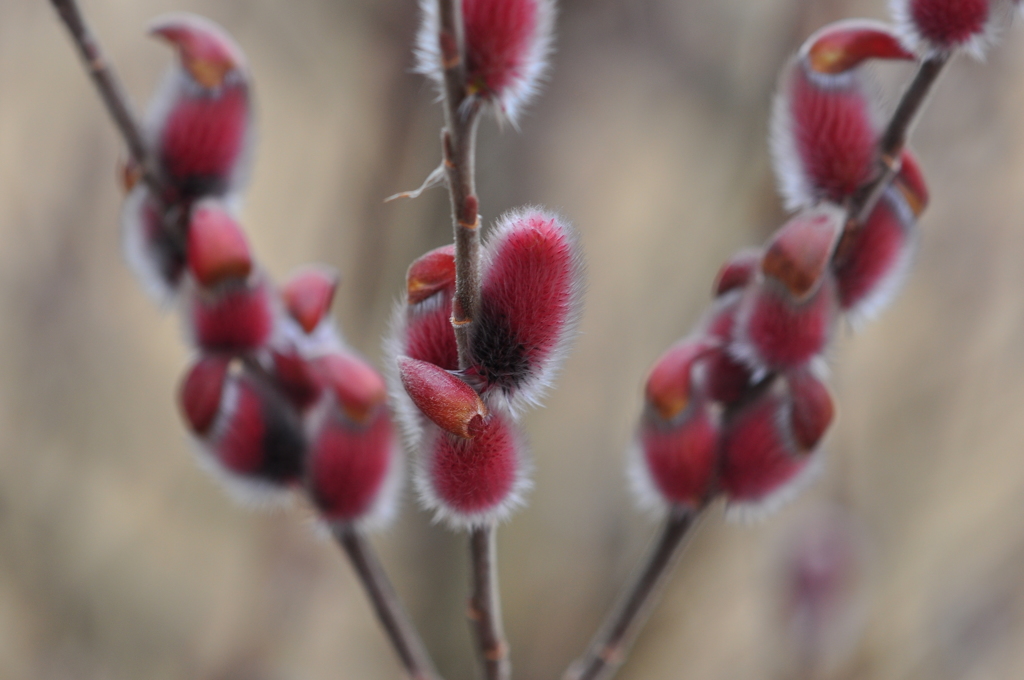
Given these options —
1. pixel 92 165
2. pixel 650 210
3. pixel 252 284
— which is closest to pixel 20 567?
pixel 92 165

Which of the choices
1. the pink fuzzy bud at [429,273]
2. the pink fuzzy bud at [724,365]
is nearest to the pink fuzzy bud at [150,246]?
the pink fuzzy bud at [429,273]

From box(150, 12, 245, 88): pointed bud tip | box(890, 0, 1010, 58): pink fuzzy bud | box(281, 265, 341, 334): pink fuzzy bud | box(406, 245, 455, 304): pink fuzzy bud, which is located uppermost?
box(150, 12, 245, 88): pointed bud tip

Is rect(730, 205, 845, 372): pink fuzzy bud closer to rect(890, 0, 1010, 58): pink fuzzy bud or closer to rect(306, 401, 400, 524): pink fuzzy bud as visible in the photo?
rect(890, 0, 1010, 58): pink fuzzy bud

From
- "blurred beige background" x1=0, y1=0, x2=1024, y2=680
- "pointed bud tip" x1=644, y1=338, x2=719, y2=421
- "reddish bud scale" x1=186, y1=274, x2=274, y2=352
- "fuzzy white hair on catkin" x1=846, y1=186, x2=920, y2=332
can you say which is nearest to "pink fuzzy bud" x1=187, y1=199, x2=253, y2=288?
"reddish bud scale" x1=186, y1=274, x2=274, y2=352

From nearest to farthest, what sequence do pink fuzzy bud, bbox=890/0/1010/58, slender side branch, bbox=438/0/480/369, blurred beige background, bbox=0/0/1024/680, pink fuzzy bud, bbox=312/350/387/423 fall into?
slender side branch, bbox=438/0/480/369 < pink fuzzy bud, bbox=890/0/1010/58 < pink fuzzy bud, bbox=312/350/387/423 < blurred beige background, bbox=0/0/1024/680

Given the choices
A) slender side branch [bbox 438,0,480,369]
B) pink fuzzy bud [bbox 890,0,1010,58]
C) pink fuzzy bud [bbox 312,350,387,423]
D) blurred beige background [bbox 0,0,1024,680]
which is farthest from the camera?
blurred beige background [bbox 0,0,1024,680]

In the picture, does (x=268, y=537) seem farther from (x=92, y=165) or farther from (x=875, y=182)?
(x=875, y=182)

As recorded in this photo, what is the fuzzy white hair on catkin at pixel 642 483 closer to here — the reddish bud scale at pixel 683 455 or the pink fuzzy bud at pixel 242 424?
the reddish bud scale at pixel 683 455
